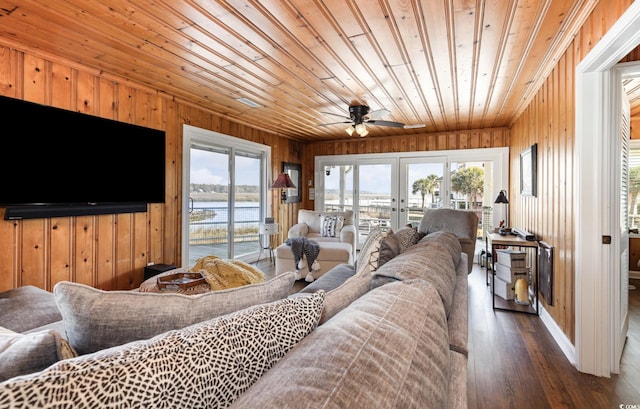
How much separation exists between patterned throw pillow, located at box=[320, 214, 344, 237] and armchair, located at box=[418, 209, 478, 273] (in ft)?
4.71

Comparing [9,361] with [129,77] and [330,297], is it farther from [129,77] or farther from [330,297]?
[129,77]

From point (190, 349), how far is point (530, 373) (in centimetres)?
239

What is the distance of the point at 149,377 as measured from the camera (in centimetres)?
52

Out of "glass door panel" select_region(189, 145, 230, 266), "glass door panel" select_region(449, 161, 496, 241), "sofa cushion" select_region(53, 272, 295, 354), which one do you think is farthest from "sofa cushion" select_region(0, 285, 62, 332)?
"glass door panel" select_region(449, 161, 496, 241)

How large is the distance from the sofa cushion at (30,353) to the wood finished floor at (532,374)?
2.00 meters

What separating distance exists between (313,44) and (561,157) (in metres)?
2.15

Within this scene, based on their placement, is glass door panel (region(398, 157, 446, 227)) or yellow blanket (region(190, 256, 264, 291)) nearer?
yellow blanket (region(190, 256, 264, 291))

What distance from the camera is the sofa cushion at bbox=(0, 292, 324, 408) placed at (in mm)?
445

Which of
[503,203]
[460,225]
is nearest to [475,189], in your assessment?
[503,203]

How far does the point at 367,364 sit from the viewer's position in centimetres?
62

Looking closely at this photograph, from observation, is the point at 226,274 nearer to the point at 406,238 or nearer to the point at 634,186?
the point at 406,238

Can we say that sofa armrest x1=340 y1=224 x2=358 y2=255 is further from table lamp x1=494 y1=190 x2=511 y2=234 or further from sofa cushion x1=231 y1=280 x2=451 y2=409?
sofa cushion x1=231 y1=280 x2=451 y2=409

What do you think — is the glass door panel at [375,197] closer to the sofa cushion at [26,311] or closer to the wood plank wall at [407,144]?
the wood plank wall at [407,144]

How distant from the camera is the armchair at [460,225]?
11.5 ft
